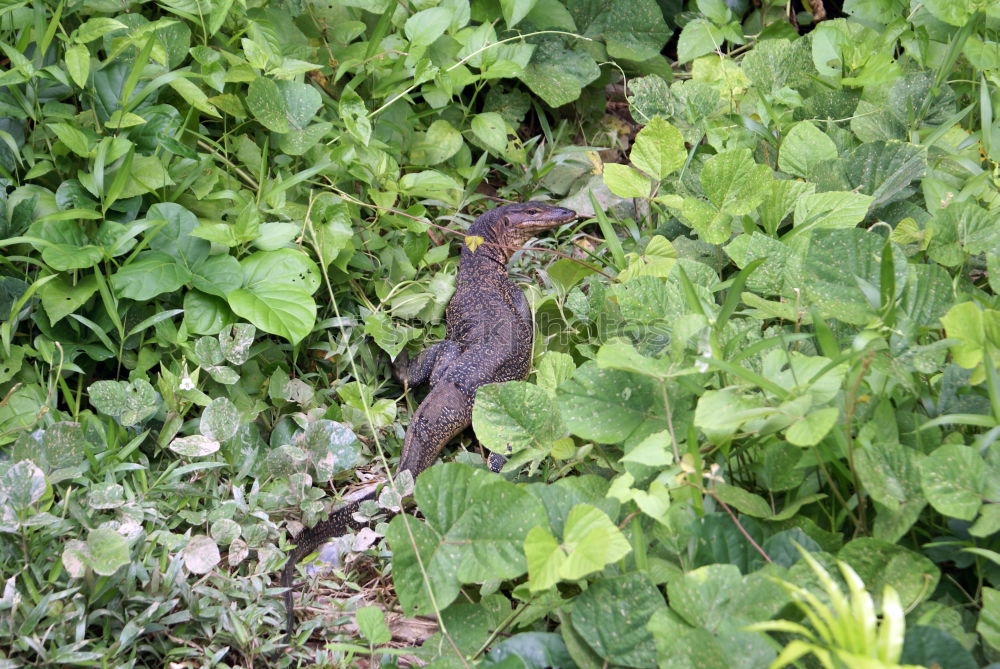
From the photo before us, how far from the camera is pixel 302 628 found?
275cm

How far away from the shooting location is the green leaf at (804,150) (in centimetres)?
333

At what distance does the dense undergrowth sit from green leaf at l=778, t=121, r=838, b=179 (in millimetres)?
13

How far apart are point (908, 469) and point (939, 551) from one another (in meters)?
0.25

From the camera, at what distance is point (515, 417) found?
254 cm

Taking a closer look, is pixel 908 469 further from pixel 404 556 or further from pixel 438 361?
pixel 438 361

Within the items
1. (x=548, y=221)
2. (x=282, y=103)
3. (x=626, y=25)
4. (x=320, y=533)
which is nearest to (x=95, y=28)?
(x=282, y=103)

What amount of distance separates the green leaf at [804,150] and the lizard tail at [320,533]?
201 cm

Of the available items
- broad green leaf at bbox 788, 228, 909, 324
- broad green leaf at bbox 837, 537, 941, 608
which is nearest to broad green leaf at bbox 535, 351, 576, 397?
broad green leaf at bbox 788, 228, 909, 324

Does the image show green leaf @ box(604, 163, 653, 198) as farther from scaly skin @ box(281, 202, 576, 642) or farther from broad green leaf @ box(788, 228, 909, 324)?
scaly skin @ box(281, 202, 576, 642)

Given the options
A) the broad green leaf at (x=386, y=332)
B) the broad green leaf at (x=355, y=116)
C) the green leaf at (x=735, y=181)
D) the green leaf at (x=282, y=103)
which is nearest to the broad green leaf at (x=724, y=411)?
the green leaf at (x=735, y=181)

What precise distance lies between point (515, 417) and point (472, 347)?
151cm

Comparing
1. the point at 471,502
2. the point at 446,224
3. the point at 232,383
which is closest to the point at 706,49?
the point at 446,224

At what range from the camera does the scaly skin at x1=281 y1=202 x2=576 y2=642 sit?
352 cm

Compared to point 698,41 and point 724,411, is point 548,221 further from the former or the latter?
point 724,411
